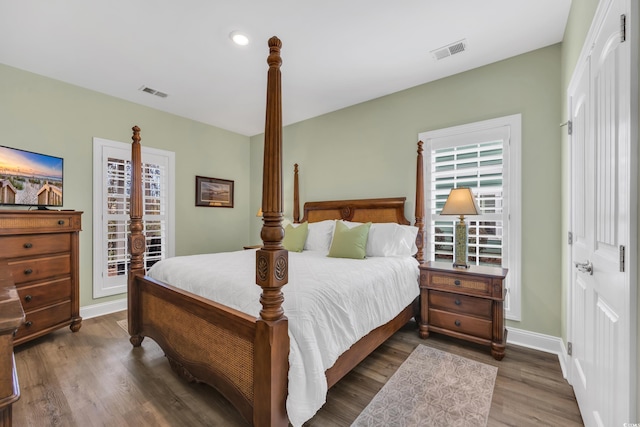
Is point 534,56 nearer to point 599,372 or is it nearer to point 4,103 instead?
point 599,372

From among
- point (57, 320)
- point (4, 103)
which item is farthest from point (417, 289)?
point (4, 103)

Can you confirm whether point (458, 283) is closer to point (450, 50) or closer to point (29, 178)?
point (450, 50)

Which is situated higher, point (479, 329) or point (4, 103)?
point (4, 103)

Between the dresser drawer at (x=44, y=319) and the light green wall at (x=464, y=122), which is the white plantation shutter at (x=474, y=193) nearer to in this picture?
the light green wall at (x=464, y=122)

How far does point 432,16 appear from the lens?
222 centimetres

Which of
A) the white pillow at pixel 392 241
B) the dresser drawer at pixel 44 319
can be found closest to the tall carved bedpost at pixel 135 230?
the dresser drawer at pixel 44 319

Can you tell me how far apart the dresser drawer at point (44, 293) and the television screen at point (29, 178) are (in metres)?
0.81

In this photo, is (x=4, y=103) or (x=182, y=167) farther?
(x=182, y=167)

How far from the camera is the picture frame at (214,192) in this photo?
4621 mm

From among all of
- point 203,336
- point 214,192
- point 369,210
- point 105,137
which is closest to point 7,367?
point 203,336

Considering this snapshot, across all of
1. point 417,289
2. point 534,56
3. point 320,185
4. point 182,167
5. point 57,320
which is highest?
point 534,56

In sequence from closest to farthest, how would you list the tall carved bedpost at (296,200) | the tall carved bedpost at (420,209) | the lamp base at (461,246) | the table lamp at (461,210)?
the table lamp at (461,210) → the lamp base at (461,246) → the tall carved bedpost at (420,209) → the tall carved bedpost at (296,200)

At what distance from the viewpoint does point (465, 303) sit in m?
2.54

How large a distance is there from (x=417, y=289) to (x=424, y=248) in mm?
573
